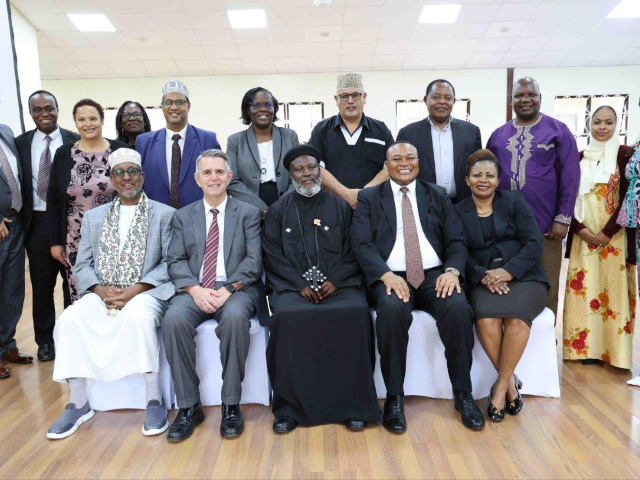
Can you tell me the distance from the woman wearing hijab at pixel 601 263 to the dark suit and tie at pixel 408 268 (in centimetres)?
102

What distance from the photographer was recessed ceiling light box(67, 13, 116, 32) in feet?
23.4

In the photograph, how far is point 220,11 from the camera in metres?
7.00

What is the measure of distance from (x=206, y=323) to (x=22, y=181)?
1.90 m

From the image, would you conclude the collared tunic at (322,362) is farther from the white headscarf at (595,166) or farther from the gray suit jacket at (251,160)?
→ the white headscarf at (595,166)

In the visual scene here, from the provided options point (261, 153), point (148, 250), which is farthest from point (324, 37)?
point (148, 250)

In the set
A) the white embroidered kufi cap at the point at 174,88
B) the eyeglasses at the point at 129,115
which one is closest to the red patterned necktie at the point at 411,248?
the white embroidered kufi cap at the point at 174,88

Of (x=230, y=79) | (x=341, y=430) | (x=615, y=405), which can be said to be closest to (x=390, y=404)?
(x=341, y=430)

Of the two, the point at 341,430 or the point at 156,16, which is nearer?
the point at 341,430

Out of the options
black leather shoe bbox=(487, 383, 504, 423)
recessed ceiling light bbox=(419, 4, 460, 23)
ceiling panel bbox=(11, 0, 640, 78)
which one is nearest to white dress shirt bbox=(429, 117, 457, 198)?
black leather shoe bbox=(487, 383, 504, 423)

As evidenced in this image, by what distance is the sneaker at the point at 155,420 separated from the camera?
97.2 inches

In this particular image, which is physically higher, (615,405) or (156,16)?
(156,16)

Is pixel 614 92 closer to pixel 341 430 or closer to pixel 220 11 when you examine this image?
pixel 220 11

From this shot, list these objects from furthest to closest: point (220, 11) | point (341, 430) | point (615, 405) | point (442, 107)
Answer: point (220, 11) < point (442, 107) < point (615, 405) < point (341, 430)

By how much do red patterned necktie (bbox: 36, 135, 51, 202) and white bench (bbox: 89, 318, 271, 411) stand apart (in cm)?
153
